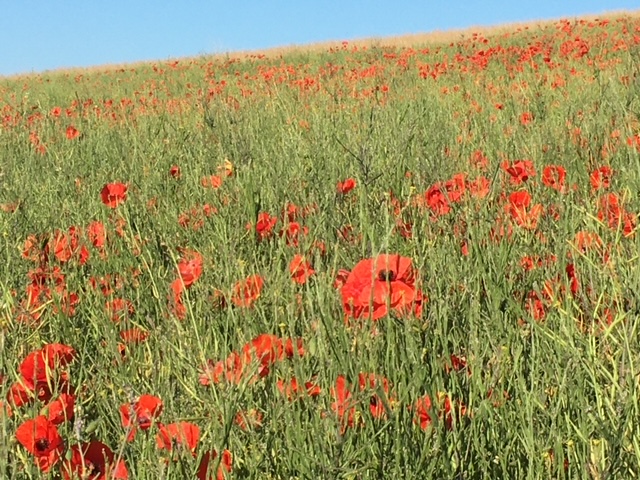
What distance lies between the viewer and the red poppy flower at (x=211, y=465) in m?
0.90

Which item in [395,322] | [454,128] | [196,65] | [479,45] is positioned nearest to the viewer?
[395,322]

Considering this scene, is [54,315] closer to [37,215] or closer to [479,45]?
[37,215]

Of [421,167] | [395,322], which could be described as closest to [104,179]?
[421,167]

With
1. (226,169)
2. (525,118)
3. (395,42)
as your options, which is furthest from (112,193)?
(395,42)

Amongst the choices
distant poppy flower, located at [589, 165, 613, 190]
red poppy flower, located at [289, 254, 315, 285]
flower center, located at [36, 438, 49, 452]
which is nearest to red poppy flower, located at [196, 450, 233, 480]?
flower center, located at [36, 438, 49, 452]

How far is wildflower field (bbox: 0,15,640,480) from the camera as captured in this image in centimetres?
95

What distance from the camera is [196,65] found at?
13805 mm

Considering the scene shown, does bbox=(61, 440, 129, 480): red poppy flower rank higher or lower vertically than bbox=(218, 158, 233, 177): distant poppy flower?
lower

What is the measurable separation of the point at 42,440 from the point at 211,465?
0.81 feet

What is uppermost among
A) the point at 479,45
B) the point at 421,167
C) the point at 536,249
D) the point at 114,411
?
the point at 479,45

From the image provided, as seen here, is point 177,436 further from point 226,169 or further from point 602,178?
point 226,169

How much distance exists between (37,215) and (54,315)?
1.25 meters

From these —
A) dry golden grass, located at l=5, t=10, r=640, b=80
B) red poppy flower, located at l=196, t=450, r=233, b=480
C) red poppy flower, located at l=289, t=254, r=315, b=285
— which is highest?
dry golden grass, located at l=5, t=10, r=640, b=80

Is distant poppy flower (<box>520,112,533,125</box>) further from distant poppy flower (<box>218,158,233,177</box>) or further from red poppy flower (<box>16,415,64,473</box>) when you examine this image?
red poppy flower (<box>16,415,64,473</box>)
